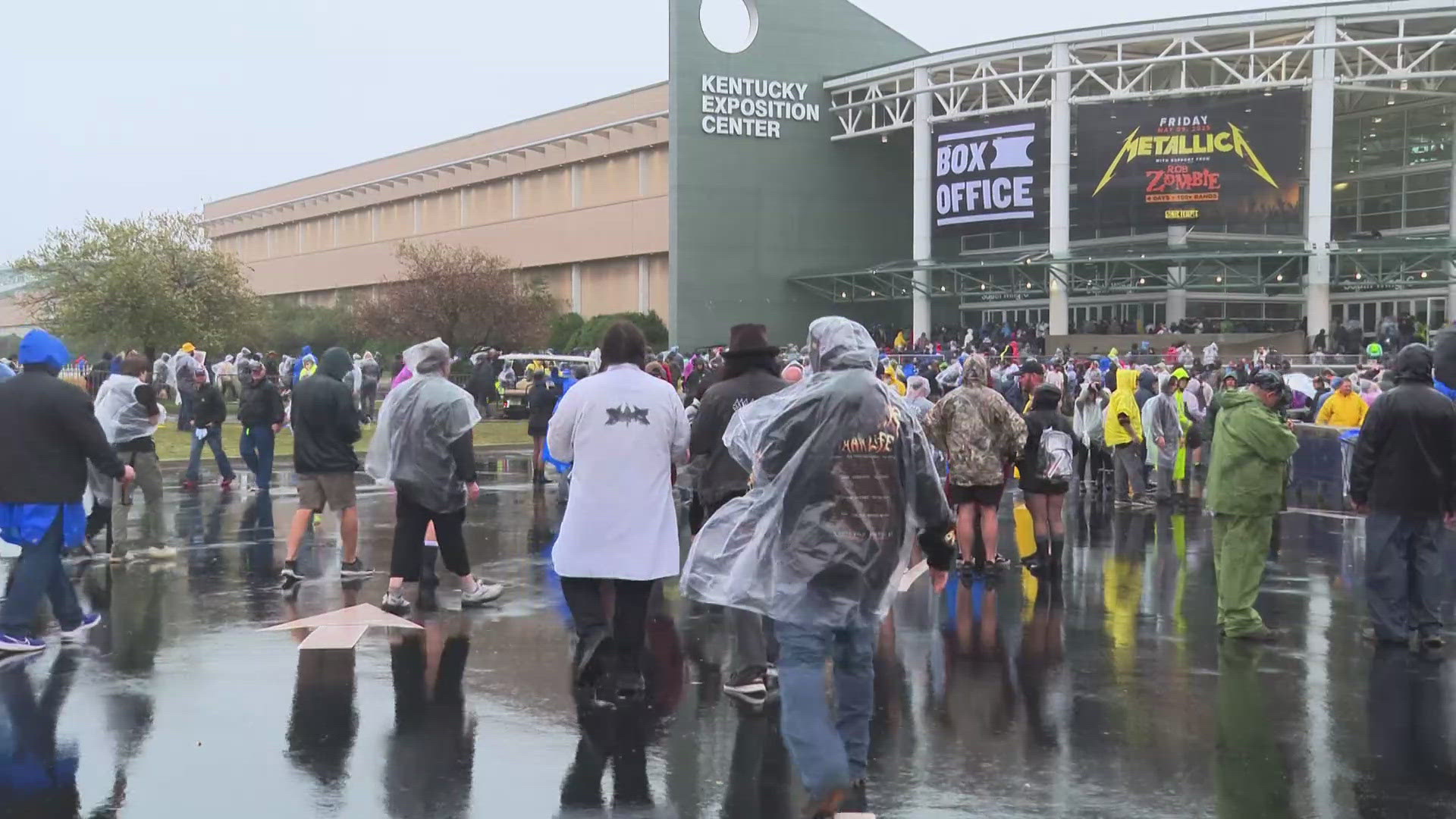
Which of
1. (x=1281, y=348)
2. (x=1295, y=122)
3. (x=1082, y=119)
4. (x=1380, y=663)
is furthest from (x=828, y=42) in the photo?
(x=1380, y=663)

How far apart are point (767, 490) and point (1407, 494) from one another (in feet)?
16.2

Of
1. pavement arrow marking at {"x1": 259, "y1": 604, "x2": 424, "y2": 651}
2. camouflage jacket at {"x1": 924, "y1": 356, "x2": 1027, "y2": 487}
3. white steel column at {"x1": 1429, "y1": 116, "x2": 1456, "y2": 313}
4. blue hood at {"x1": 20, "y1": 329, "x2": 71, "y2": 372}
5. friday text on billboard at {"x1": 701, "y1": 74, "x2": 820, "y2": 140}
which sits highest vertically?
friday text on billboard at {"x1": 701, "y1": 74, "x2": 820, "y2": 140}

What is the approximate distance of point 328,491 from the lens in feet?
33.8

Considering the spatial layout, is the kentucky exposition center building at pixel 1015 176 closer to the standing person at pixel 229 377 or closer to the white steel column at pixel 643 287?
the white steel column at pixel 643 287

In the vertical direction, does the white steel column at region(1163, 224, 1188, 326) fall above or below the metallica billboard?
below

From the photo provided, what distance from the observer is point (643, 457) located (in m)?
6.88

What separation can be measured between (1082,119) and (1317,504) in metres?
32.6

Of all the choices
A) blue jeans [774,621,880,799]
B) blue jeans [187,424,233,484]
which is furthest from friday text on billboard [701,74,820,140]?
blue jeans [774,621,880,799]

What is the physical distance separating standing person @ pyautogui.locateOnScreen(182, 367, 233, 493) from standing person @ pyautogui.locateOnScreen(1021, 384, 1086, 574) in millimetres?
10327

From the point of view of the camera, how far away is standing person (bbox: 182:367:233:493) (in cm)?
1706

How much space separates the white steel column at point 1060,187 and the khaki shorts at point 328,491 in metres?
39.5

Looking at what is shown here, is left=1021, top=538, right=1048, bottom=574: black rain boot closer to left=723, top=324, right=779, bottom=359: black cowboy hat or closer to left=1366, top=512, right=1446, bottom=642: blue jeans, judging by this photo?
left=1366, top=512, right=1446, bottom=642: blue jeans

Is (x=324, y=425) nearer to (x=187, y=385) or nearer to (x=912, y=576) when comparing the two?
(x=912, y=576)

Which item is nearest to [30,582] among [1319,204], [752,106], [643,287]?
[1319,204]
